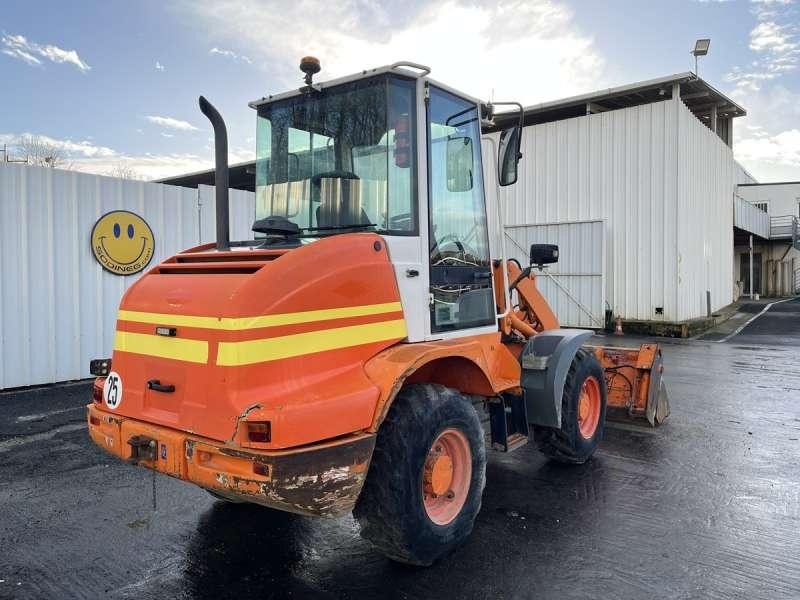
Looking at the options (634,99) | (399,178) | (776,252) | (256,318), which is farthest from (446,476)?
(776,252)

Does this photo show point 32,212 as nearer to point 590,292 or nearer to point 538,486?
point 538,486

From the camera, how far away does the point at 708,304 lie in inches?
756

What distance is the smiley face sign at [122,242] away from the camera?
373 inches

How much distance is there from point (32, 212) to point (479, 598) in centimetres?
843

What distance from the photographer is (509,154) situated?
3.94 m

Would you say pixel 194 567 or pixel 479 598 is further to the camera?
pixel 194 567

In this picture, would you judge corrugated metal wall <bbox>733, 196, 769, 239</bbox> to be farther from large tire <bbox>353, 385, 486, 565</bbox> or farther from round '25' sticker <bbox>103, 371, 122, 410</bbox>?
round '25' sticker <bbox>103, 371, 122, 410</bbox>

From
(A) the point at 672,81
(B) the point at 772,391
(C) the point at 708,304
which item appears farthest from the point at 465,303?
(C) the point at 708,304

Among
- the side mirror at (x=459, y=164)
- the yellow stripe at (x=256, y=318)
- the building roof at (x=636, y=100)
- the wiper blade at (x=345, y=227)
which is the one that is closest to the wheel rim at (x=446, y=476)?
the yellow stripe at (x=256, y=318)

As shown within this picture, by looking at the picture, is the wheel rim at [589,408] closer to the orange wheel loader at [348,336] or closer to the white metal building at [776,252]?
the orange wheel loader at [348,336]

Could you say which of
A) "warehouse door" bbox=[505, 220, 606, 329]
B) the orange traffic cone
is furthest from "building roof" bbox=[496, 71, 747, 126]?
the orange traffic cone

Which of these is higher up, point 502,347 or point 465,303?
point 465,303

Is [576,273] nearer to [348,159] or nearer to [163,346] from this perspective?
[348,159]

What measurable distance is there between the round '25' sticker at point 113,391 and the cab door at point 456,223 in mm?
1851
